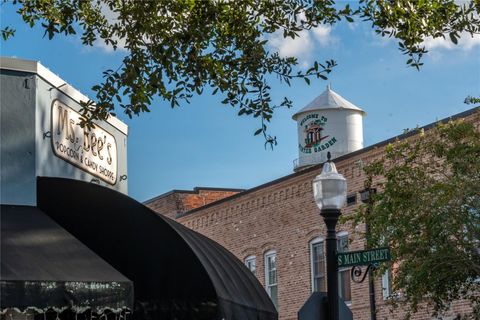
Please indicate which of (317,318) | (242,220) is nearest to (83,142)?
(317,318)

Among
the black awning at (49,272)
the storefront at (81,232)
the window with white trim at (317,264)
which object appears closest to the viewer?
the black awning at (49,272)

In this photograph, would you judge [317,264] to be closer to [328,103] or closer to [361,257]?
[328,103]

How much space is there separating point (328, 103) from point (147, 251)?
27.4 m

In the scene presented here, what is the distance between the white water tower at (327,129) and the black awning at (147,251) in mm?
25652

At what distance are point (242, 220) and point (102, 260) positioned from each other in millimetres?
25283

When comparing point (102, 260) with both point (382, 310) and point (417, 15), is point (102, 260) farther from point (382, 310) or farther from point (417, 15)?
point (382, 310)

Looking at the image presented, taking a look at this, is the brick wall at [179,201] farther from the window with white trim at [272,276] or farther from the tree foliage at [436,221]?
the tree foliage at [436,221]

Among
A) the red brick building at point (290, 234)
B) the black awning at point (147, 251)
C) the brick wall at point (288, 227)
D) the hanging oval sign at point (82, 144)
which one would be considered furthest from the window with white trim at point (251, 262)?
the black awning at point (147, 251)

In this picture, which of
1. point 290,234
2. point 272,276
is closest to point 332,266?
point 290,234

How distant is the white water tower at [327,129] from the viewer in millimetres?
37406

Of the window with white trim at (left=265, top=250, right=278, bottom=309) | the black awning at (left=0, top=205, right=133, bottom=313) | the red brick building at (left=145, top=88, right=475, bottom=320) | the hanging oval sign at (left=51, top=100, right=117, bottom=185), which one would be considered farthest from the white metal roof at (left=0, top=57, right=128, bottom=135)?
the window with white trim at (left=265, top=250, right=278, bottom=309)

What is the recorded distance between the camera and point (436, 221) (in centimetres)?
1909

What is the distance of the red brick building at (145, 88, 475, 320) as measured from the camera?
3006 centimetres

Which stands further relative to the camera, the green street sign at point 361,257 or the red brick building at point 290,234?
the red brick building at point 290,234
